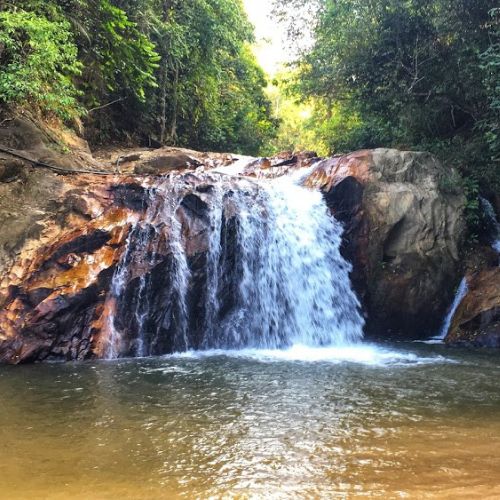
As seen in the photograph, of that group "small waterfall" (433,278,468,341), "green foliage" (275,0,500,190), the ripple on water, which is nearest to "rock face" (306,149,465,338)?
"small waterfall" (433,278,468,341)

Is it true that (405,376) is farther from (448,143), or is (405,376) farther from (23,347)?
(448,143)

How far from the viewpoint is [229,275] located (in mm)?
9633

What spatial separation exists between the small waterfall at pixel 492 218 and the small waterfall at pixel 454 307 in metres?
1.43

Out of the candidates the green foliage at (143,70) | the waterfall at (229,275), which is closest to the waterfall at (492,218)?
the waterfall at (229,275)

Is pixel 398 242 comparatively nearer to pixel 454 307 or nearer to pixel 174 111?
pixel 454 307

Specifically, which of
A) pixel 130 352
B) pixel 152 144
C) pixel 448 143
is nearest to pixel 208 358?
pixel 130 352

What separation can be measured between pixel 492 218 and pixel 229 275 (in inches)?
274

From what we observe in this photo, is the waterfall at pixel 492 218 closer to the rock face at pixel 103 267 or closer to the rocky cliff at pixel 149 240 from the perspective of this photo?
the rocky cliff at pixel 149 240

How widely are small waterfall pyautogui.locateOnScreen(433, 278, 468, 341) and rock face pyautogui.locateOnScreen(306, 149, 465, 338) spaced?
132 mm

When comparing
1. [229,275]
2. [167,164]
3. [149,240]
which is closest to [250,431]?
[229,275]

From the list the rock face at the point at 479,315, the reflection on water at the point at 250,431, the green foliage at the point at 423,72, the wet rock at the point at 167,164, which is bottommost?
the reflection on water at the point at 250,431

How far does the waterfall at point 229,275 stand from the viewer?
8.69 metres

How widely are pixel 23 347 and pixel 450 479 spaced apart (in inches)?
264

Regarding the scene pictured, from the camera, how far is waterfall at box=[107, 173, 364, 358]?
8.69 m
